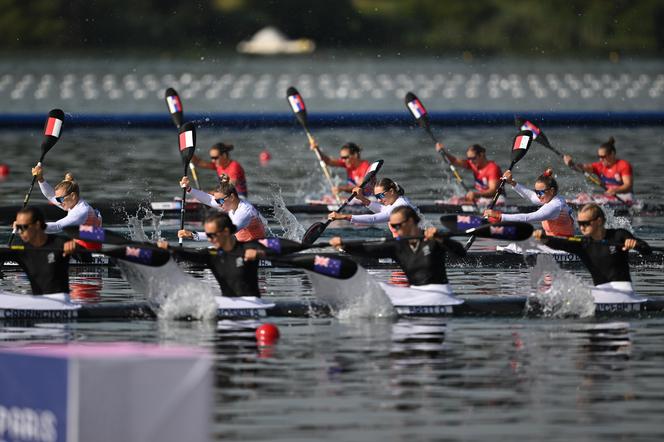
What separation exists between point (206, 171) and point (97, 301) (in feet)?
73.8

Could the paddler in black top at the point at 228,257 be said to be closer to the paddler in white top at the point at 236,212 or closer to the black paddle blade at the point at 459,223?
the black paddle blade at the point at 459,223

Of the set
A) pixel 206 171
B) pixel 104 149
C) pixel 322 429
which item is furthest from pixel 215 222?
pixel 104 149

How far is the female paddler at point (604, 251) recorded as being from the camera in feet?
55.4

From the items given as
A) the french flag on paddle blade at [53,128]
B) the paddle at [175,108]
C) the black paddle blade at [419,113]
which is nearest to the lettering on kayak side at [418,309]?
the french flag on paddle blade at [53,128]

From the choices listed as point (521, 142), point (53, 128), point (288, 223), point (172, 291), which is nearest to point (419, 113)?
point (288, 223)

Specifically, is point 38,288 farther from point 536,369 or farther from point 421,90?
point 421,90

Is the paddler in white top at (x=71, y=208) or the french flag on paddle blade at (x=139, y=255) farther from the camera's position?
the paddler in white top at (x=71, y=208)

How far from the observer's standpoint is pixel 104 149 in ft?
147

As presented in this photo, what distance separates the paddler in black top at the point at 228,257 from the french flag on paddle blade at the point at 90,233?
590mm

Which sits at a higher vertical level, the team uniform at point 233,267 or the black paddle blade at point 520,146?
the black paddle blade at point 520,146

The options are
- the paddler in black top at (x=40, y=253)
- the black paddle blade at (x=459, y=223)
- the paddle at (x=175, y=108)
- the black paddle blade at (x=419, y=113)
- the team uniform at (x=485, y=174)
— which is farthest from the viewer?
the black paddle blade at (x=419, y=113)

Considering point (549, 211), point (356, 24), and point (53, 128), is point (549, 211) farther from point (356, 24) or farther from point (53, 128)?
point (356, 24)

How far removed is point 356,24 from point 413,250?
278 ft

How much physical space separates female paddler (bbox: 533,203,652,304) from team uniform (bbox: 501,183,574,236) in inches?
122
